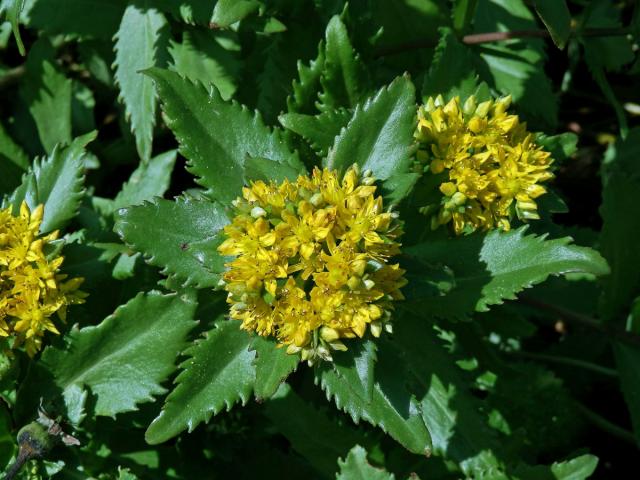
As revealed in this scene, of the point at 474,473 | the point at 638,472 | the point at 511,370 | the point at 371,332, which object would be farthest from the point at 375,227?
the point at 638,472

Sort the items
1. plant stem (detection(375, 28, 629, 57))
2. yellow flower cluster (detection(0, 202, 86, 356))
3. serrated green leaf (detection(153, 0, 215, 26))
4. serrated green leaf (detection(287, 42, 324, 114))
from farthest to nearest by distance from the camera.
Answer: plant stem (detection(375, 28, 629, 57)) → serrated green leaf (detection(153, 0, 215, 26)) → serrated green leaf (detection(287, 42, 324, 114)) → yellow flower cluster (detection(0, 202, 86, 356))

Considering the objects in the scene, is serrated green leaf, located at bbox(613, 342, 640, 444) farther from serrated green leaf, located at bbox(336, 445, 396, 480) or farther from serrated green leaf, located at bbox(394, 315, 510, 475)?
serrated green leaf, located at bbox(336, 445, 396, 480)

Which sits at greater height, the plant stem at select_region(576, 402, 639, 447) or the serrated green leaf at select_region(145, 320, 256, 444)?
the serrated green leaf at select_region(145, 320, 256, 444)

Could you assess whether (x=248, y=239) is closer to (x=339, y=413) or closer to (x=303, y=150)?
(x=303, y=150)

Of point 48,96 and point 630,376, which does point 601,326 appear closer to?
point 630,376

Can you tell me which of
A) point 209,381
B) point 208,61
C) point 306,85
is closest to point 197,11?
point 208,61

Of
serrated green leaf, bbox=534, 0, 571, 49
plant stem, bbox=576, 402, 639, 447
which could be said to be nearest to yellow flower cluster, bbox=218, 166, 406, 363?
serrated green leaf, bbox=534, 0, 571, 49

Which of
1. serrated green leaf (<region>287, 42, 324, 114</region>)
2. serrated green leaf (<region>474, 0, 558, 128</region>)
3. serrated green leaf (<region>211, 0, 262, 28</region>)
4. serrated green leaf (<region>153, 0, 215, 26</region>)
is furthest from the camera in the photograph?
serrated green leaf (<region>474, 0, 558, 128</region>)
